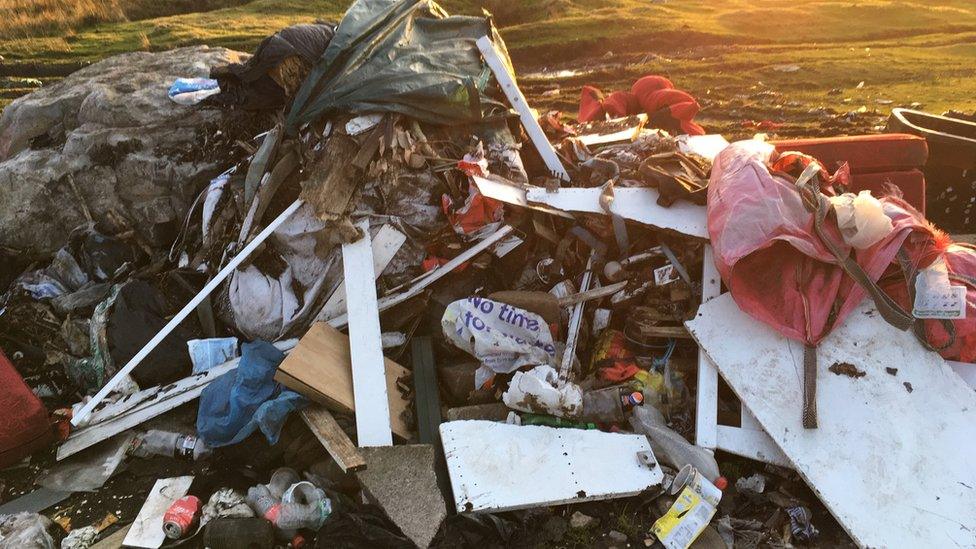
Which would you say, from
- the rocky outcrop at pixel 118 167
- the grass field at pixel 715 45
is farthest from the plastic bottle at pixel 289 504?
the grass field at pixel 715 45

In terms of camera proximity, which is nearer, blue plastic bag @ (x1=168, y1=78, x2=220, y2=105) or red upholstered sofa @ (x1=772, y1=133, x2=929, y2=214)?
red upholstered sofa @ (x1=772, y1=133, x2=929, y2=214)

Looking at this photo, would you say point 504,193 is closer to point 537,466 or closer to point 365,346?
point 365,346

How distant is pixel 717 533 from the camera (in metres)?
2.82

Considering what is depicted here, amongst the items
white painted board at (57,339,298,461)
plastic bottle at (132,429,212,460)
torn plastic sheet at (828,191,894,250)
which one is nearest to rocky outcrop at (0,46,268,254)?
white painted board at (57,339,298,461)

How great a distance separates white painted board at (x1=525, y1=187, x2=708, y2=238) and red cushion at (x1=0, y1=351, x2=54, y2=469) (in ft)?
11.2

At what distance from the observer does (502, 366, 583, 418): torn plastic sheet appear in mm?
3174

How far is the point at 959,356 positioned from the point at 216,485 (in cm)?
412

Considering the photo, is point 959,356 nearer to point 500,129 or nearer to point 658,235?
point 658,235

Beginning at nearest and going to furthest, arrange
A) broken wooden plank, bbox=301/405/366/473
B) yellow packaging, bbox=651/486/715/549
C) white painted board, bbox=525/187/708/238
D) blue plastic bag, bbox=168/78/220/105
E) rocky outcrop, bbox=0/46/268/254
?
yellow packaging, bbox=651/486/715/549
broken wooden plank, bbox=301/405/366/473
white painted board, bbox=525/187/708/238
rocky outcrop, bbox=0/46/268/254
blue plastic bag, bbox=168/78/220/105

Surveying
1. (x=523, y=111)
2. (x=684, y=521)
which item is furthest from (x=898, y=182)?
(x=684, y=521)

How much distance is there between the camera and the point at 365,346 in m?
3.54

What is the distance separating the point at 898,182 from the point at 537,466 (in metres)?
3.37

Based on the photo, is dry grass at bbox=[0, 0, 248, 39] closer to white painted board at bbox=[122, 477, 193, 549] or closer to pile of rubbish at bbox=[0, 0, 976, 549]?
pile of rubbish at bbox=[0, 0, 976, 549]

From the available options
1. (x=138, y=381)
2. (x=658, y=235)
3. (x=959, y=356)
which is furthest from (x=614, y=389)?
(x=138, y=381)
